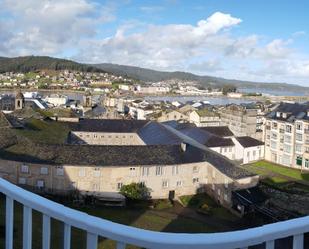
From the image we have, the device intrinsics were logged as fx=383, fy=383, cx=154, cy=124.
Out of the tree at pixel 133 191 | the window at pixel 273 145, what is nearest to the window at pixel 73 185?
the tree at pixel 133 191

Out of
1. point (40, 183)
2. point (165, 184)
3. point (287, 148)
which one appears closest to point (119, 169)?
point (165, 184)

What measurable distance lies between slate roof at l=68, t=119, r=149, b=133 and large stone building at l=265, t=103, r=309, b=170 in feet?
52.9

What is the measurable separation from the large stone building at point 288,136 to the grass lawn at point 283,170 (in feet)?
4.76

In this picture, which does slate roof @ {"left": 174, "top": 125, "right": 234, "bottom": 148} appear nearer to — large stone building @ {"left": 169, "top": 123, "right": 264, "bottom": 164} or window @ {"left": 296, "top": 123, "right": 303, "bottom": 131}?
large stone building @ {"left": 169, "top": 123, "right": 264, "bottom": 164}

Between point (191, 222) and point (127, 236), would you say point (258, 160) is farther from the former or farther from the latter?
point (127, 236)

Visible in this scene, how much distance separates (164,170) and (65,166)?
7.16 meters

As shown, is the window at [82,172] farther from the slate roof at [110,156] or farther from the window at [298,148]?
the window at [298,148]

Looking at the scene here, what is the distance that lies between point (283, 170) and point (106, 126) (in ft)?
69.8

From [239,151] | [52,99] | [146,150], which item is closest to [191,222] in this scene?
[146,150]

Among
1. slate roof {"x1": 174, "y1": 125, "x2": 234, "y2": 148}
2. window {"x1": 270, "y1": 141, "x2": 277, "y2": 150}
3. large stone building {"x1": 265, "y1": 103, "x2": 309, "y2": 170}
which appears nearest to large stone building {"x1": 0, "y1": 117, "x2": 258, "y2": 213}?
slate roof {"x1": 174, "y1": 125, "x2": 234, "y2": 148}

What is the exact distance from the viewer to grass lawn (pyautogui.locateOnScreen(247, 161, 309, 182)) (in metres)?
38.6

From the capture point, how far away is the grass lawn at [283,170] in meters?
38.6

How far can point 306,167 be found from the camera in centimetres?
4209

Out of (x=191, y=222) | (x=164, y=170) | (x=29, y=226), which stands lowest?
(x=191, y=222)
